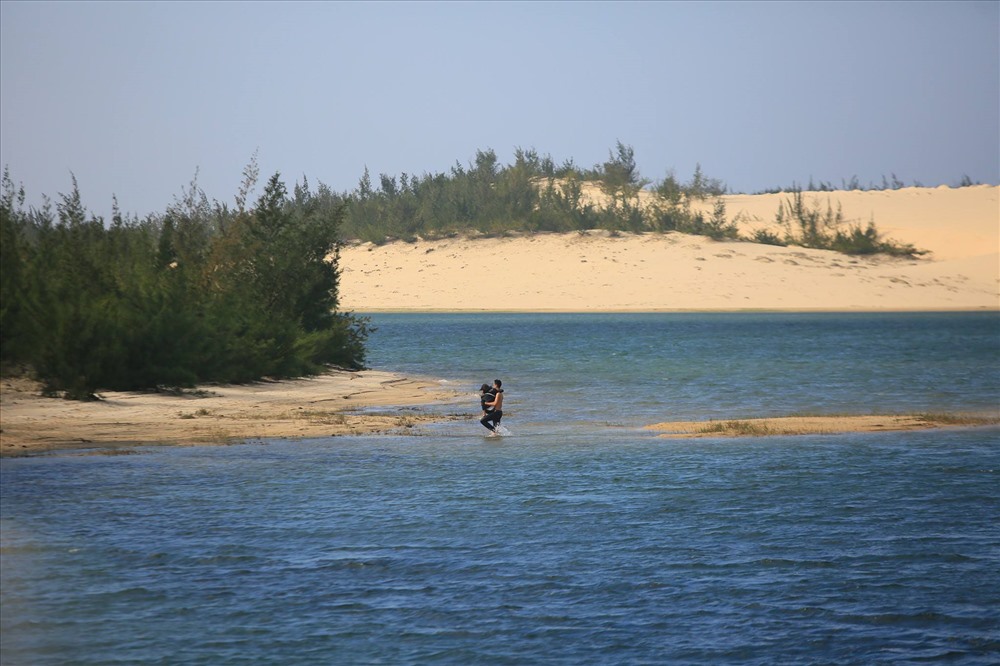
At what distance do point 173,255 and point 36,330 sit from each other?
975cm

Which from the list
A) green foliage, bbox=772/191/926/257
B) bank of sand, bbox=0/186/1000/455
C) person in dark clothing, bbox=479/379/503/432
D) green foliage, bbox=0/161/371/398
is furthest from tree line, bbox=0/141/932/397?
green foliage, bbox=772/191/926/257

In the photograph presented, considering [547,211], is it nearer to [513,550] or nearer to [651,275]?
[651,275]

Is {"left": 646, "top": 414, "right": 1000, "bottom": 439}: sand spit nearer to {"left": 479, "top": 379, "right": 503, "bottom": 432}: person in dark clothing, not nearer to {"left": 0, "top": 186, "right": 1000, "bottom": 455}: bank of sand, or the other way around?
{"left": 479, "top": 379, "right": 503, "bottom": 432}: person in dark clothing

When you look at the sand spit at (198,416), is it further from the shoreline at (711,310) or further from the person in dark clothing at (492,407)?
the shoreline at (711,310)

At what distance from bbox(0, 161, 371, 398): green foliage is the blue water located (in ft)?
16.4

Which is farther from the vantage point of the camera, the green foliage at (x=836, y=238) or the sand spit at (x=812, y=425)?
the green foliage at (x=836, y=238)

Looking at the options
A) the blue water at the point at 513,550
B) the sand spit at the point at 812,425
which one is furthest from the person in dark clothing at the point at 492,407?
the sand spit at the point at 812,425

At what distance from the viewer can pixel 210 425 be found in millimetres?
21438

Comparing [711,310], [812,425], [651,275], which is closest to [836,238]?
[651,275]

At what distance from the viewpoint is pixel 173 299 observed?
26.1m

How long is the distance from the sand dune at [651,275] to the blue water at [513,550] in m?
70.6

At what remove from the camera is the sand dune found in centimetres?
9262

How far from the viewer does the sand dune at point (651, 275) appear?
9262cm

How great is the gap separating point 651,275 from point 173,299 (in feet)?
243
